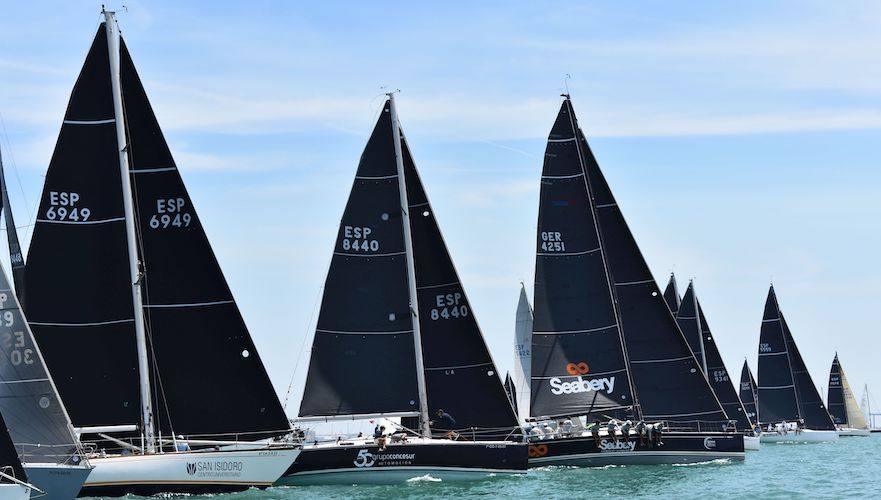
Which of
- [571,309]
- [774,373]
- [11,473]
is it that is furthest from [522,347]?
[11,473]

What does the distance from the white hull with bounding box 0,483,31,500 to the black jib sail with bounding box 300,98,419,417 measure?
14667mm

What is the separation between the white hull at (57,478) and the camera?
2648cm

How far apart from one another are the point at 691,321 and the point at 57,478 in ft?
150

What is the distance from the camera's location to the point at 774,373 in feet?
260

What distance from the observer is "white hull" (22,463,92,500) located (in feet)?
86.9

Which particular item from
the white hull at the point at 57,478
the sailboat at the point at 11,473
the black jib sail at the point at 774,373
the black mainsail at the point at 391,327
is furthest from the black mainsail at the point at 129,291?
the black jib sail at the point at 774,373

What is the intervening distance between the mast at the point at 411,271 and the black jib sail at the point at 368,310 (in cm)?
16

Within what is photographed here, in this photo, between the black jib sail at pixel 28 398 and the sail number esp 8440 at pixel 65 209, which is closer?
the black jib sail at pixel 28 398

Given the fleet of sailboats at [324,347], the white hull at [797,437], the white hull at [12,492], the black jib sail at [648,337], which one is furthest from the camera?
the white hull at [797,437]

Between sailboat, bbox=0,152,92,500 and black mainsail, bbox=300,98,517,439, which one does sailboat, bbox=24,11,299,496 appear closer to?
sailboat, bbox=0,152,92,500

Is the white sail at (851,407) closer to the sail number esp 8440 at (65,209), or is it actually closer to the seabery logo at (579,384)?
the seabery logo at (579,384)

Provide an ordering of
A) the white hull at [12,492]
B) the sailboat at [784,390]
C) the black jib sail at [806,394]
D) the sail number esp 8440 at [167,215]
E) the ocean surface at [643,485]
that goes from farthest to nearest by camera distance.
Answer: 1. the black jib sail at [806,394]
2. the sailboat at [784,390]
3. the ocean surface at [643,485]
4. the sail number esp 8440 at [167,215]
5. the white hull at [12,492]

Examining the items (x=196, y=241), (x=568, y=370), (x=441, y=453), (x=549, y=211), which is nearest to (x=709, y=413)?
(x=568, y=370)

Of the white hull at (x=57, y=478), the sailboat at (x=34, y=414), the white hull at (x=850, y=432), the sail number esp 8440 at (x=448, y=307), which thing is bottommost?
the white hull at (x=57, y=478)
